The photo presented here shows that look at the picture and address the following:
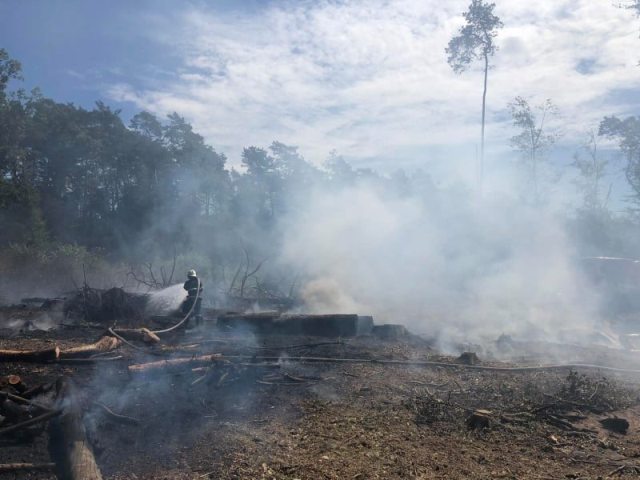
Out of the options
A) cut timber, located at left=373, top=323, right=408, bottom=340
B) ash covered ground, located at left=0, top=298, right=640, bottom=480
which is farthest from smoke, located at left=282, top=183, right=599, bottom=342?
ash covered ground, located at left=0, top=298, right=640, bottom=480

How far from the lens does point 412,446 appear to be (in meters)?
4.96

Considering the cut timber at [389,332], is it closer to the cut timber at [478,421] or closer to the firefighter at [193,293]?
the firefighter at [193,293]

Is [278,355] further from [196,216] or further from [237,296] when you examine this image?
[196,216]

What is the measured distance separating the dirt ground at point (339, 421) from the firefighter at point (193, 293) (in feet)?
6.97

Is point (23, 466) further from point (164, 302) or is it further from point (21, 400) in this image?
point (164, 302)

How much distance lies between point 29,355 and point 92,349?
915mm

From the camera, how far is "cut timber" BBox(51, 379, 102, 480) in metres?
3.88

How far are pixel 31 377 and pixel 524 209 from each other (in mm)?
28261

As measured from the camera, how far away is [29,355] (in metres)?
6.39

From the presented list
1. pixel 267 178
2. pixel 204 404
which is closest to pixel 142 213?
pixel 267 178

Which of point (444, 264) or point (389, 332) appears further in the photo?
point (444, 264)

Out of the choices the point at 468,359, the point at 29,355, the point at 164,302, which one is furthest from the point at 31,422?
the point at 164,302

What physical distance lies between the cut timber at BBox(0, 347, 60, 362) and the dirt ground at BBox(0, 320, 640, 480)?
0.45ft

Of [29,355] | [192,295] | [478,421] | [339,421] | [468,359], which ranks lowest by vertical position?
[339,421]
